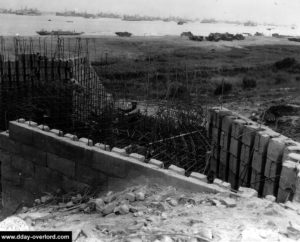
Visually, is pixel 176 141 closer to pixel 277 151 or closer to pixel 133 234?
pixel 277 151

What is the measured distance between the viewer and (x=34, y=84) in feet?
33.2

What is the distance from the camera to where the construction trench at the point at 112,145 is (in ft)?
19.8

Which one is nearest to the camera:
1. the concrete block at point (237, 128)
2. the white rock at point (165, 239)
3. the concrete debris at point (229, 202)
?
the white rock at point (165, 239)

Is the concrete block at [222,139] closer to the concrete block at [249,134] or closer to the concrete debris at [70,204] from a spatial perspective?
the concrete block at [249,134]

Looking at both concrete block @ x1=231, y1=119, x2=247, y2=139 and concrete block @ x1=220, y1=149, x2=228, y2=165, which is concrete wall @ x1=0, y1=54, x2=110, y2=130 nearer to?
concrete block @ x1=220, y1=149, x2=228, y2=165

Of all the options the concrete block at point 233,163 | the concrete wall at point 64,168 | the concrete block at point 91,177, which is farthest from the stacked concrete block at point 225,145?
the concrete block at point 91,177

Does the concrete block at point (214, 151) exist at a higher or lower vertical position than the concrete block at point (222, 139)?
lower

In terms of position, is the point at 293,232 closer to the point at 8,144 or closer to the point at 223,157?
the point at 223,157

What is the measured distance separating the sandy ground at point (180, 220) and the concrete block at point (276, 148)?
114 centimetres

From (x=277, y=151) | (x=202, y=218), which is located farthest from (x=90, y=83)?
(x=202, y=218)

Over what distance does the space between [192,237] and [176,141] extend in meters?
3.96

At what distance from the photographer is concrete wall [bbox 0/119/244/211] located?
5.72 m

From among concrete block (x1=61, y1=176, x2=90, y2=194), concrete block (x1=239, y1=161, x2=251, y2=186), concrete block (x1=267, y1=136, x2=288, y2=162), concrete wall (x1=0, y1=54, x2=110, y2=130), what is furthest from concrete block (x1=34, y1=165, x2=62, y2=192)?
concrete block (x1=267, y1=136, x2=288, y2=162)

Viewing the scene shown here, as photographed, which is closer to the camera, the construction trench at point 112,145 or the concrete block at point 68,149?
the construction trench at point 112,145
